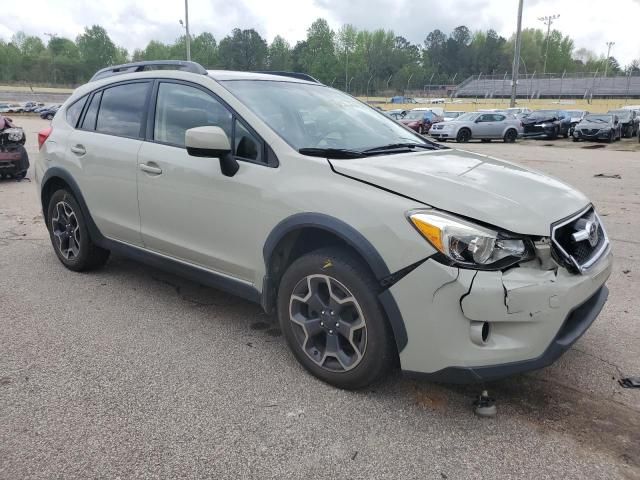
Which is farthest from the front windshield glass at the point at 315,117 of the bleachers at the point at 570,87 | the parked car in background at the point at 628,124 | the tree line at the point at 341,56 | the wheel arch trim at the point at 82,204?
the tree line at the point at 341,56

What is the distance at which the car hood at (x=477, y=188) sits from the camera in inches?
101

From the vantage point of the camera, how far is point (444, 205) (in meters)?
2.57

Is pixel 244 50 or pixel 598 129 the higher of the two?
pixel 244 50

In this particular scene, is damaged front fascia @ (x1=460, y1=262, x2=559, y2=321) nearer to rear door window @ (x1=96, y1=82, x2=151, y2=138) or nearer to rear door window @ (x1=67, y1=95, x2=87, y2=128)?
rear door window @ (x1=96, y1=82, x2=151, y2=138)

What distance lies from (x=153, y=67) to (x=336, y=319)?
2652 millimetres

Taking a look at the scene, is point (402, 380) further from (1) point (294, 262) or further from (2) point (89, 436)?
(2) point (89, 436)

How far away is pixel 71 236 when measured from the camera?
15.9 ft

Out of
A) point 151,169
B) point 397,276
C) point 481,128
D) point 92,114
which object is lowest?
point 481,128

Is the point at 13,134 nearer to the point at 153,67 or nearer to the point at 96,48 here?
the point at 153,67

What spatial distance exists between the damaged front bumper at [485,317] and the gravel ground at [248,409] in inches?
15.1

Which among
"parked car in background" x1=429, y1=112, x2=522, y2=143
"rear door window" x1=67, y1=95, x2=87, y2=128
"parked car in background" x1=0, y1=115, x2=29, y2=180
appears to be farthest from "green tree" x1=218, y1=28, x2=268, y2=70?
"rear door window" x1=67, y1=95, x2=87, y2=128

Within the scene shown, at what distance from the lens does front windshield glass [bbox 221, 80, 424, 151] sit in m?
3.36

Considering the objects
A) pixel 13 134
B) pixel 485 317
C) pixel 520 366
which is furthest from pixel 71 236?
pixel 13 134

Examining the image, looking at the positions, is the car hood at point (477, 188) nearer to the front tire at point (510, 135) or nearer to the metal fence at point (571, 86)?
the front tire at point (510, 135)
